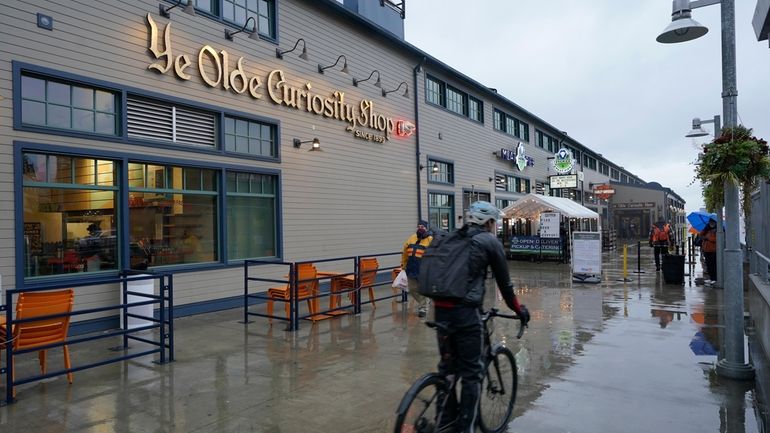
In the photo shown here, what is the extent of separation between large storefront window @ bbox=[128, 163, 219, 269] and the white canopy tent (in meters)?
14.4

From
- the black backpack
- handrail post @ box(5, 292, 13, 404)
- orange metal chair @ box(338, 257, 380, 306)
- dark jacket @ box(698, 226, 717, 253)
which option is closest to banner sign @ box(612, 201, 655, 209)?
dark jacket @ box(698, 226, 717, 253)

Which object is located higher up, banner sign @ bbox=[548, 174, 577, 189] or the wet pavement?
banner sign @ bbox=[548, 174, 577, 189]

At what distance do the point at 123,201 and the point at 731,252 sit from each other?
28.7ft

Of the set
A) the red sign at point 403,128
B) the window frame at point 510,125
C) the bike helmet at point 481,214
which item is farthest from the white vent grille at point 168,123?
the window frame at point 510,125

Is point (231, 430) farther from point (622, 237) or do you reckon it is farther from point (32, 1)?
point (622, 237)

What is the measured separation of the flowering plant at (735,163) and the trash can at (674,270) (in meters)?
7.84

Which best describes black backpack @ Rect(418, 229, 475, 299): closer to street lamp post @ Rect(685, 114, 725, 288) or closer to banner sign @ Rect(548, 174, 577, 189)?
street lamp post @ Rect(685, 114, 725, 288)

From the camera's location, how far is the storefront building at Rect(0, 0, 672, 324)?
7637 mm

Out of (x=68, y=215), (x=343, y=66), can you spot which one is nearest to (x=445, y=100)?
(x=343, y=66)

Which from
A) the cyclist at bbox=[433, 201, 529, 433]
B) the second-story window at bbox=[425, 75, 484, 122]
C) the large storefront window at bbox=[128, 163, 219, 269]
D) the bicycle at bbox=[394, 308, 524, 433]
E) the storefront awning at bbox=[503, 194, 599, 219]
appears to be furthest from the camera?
the storefront awning at bbox=[503, 194, 599, 219]

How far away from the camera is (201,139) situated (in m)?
10.1

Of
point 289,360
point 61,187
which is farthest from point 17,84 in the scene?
point 289,360

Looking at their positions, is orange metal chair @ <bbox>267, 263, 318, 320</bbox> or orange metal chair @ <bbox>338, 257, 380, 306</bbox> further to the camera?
orange metal chair @ <bbox>338, 257, 380, 306</bbox>

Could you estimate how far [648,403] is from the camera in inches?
191
